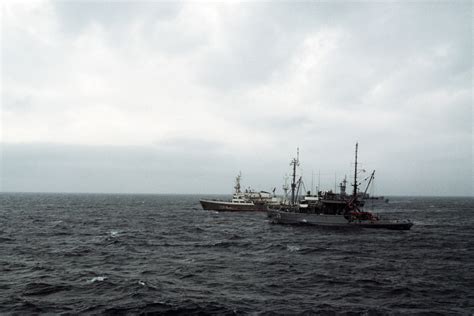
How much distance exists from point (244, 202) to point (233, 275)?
8916 cm

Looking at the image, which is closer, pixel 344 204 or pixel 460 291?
pixel 460 291

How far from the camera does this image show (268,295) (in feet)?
86.8

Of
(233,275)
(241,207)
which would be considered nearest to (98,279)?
(233,275)

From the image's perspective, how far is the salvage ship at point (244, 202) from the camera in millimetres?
118400

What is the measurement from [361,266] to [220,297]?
727 inches

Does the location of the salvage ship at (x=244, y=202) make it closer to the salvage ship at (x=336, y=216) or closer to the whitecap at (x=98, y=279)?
the salvage ship at (x=336, y=216)

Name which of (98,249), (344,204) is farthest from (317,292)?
(344,204)

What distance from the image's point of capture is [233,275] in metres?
32.5

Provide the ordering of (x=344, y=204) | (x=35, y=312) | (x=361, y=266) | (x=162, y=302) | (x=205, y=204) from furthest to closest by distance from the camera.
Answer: (x=205, y=204) → (x=344, y=204) → (x=361, y=266) → (x=162, y=302) → (x=35, y=312)

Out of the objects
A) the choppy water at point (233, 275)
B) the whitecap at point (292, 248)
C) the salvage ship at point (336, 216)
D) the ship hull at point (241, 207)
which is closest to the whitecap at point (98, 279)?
the choppy water at point (233, 275)

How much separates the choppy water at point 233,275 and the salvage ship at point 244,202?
60.7 m

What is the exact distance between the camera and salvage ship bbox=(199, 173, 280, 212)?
118400 mm

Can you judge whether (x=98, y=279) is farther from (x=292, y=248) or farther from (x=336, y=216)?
(x=336, y=216)

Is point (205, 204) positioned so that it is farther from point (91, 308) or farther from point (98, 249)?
point (91, 308)
